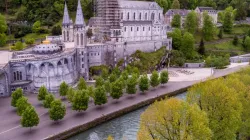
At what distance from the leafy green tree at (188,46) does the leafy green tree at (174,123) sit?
50.8 m

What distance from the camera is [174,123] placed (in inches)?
903

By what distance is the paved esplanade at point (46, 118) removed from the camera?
32531mm

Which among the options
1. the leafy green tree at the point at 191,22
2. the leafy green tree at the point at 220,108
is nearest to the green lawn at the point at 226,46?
the leafy green tree at the point at 191,22

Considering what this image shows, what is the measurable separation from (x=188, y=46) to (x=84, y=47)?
3131cm

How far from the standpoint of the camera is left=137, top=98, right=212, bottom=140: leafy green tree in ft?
73.7

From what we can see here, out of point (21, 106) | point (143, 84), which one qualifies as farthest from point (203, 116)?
point (21, 106)

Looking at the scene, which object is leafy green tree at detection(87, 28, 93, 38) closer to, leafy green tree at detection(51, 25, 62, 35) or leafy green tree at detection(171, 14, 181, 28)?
leafy green tree at detection(51, 25, 62, 35)

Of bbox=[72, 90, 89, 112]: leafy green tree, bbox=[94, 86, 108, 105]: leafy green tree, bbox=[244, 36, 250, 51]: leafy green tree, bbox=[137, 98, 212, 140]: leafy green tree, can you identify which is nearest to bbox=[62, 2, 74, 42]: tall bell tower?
bbox=[94, 86, 108, 105]: leafy green tree

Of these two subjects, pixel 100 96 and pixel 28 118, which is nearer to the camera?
pixel 28 118

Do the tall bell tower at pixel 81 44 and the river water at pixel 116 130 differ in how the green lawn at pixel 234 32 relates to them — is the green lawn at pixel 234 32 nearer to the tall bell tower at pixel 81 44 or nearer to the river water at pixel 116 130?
the tall bell tower at pixel 81 44

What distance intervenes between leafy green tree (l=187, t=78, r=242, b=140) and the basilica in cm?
2875

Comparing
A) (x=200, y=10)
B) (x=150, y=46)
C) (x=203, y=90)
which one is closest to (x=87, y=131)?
(x=203, y=90)

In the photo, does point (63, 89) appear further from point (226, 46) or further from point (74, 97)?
point (226, 46)

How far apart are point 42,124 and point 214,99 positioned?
21.1m
